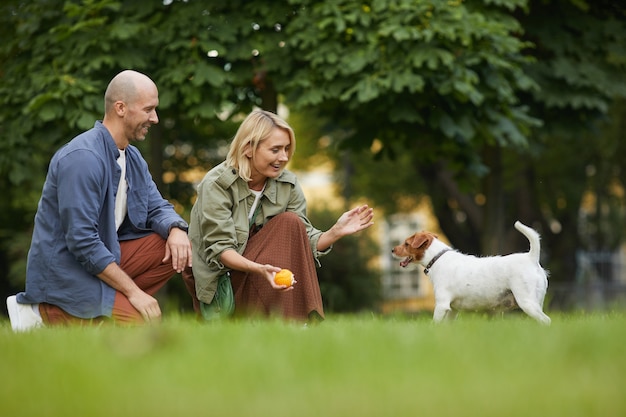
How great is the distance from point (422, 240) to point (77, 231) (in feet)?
8.61

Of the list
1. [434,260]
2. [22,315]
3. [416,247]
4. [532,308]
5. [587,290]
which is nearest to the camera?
[22,315]

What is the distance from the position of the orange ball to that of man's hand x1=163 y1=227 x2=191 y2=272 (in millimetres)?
778

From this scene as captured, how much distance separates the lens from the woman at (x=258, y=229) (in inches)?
234

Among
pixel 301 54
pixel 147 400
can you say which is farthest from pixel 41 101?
pixel 147 400

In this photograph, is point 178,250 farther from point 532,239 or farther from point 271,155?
point 532,239

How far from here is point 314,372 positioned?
348 centimetres

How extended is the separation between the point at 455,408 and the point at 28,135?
31.7 ft

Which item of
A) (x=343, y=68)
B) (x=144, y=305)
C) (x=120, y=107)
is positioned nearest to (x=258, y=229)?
(x=144, y=305)

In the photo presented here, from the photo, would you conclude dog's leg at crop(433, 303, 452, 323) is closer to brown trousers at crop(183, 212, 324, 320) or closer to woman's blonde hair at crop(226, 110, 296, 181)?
brown trousers at crop(183, 212, 324, 320)

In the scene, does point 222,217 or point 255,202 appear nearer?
point 222,217

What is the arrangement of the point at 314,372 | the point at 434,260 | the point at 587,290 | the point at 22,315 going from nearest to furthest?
the point at 314,372 → the point at 22,315 → the point at 434,260 → the point at 587,290

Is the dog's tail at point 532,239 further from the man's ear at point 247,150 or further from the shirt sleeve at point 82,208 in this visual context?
the shirt sleeve at point 82,208

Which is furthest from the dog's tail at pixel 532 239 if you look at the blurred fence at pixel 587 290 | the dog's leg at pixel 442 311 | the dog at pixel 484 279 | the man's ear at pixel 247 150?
the blurred fence at pixel 587 290

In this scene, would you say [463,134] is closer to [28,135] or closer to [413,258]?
[413,258]
